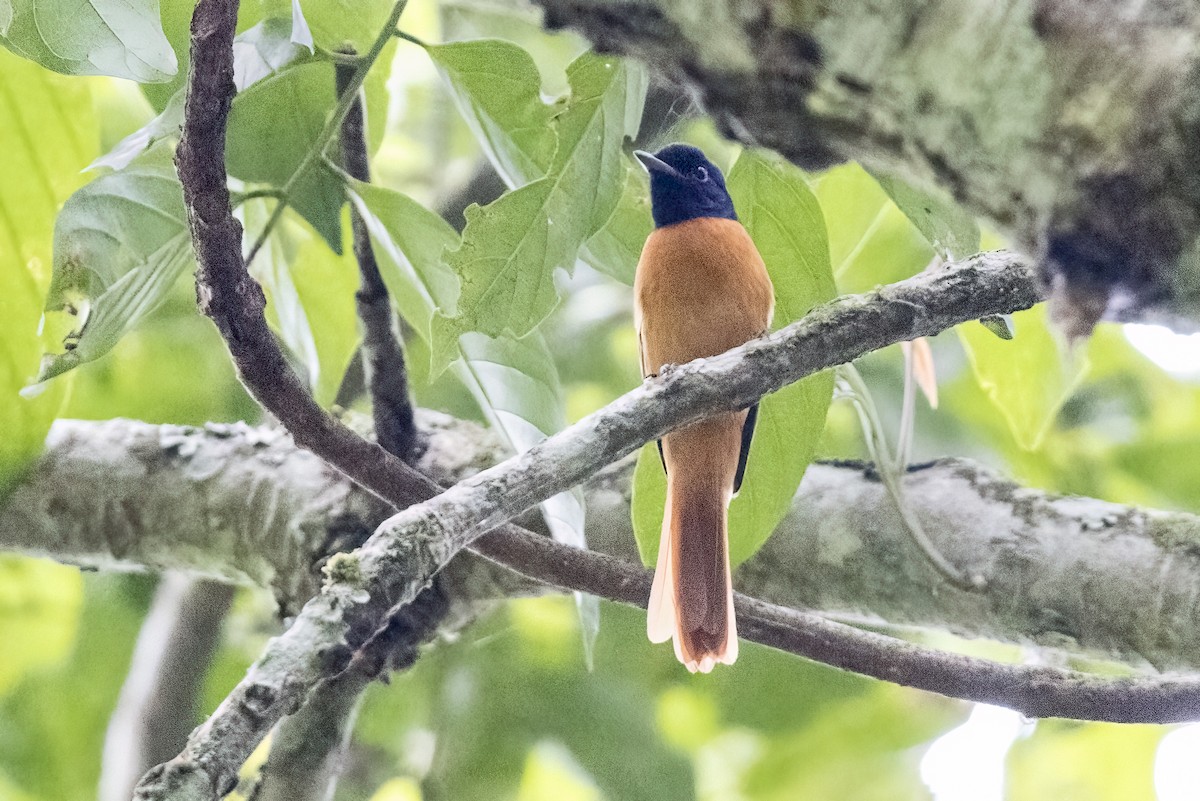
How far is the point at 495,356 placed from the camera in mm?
1175

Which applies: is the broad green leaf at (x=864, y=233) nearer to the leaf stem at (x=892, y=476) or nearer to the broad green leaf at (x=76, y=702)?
the leaf stem at (x=892, y=476)

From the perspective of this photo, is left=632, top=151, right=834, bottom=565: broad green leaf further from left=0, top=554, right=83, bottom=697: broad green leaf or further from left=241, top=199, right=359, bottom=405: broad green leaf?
left=0, top=554, right=83, bottom=697: broad green leaf

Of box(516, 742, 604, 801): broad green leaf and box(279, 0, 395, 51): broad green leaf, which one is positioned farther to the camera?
box(516, 742, 604, 801): broad green leaf

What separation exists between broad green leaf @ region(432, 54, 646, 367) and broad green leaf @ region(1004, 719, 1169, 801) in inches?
50.1

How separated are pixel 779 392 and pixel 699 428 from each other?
324mm

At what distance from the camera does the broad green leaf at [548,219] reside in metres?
0.89

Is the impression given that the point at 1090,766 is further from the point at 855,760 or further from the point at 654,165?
the point at 654,165

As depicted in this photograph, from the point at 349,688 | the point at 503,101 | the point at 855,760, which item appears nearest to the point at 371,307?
the point at 503,101

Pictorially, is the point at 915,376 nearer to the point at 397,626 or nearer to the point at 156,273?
the point at 397,626

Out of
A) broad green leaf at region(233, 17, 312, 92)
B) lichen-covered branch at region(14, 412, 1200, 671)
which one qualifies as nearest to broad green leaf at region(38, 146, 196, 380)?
broad green leaf at region(233, 17, 312, 92)

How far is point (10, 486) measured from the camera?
4.87 feet

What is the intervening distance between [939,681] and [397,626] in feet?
2.20

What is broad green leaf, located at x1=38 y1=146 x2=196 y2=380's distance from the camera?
906 millimetres

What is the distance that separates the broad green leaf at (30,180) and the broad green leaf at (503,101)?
46 cm
